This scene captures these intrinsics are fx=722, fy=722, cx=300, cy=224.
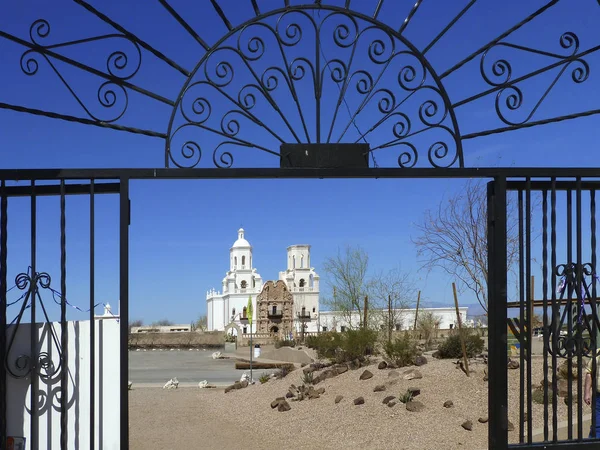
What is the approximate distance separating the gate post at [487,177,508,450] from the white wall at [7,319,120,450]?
2.76 metres

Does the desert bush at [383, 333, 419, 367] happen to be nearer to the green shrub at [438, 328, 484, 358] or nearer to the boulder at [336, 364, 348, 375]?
the green shrub at [438, 328, 484, 358]

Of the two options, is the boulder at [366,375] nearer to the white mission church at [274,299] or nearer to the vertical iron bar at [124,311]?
the vertical iron bar at [124,311]

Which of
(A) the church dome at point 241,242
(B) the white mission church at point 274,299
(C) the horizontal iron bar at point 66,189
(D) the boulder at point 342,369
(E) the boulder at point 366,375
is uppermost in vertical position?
(C) the horizontal iron bar at point 66,189

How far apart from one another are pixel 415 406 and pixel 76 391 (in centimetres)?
847

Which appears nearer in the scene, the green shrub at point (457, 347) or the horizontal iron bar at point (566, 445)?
the horizontal iron bar at point (566, 445)

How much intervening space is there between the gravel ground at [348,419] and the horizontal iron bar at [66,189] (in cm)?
752

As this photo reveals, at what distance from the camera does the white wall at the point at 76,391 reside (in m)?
5.07

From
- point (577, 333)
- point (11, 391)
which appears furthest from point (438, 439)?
point (11, 391)

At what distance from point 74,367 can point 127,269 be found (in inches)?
32.1

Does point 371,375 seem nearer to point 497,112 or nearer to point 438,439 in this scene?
point 438,439

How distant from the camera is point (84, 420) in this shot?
5141 millimetres

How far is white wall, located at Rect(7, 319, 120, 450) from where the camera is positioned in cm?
507

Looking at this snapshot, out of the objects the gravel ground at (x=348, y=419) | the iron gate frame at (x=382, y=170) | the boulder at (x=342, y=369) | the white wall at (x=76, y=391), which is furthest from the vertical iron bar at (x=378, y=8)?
the boulder at (x=342, y=369)

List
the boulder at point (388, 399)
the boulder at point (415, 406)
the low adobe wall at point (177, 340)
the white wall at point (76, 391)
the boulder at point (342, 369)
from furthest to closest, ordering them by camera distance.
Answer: the low adobe wall at point (177, 340) → the boulder at point (342, 369) → the boulder at point (388, 399) → the boulder at point (415, 406) → the white wall at point (76, 391)
